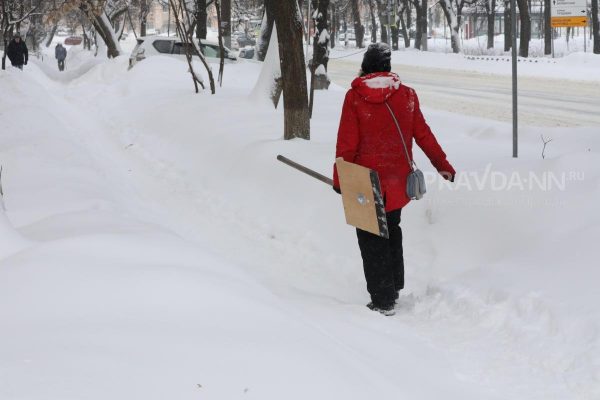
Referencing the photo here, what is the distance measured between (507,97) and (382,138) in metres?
15.9

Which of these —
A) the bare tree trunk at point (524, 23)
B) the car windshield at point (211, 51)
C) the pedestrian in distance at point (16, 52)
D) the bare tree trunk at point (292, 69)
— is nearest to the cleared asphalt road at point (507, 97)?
the car windshield at point (211, 51)

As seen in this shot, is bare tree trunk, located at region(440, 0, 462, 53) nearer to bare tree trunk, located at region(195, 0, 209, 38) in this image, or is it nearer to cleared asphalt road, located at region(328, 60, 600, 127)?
cleared asphalt road, located at region(328, 60, 600, 127)

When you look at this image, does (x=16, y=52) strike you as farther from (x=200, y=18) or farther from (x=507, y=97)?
(x=507, y=97)

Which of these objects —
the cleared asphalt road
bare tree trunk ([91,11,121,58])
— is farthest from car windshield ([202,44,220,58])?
bare tree trunk ([91,11,121,58])

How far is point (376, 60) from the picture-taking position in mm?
5129

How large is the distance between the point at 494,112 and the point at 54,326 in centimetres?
1487

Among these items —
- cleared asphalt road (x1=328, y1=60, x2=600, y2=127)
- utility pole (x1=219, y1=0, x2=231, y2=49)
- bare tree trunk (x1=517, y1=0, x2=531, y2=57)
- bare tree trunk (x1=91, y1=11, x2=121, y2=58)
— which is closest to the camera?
cleared asphalt road (x1=328, y1=60, x2=600, y2=127)

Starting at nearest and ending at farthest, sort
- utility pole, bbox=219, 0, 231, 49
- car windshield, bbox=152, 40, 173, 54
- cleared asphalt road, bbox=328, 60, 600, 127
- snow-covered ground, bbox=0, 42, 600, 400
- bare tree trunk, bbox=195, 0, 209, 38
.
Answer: snow-covered ground, bbox=0, 42, 600, 400, cleared asphalt road, bbox=328, 60, 600, 127, car windshield, bbox=152, 40, 173, 54, bare tree trunk, bbox=195, 0, 209, 38, utility pole, bbox=219, 0, 231, 49

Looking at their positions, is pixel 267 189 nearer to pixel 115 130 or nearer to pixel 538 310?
pixel 538 310

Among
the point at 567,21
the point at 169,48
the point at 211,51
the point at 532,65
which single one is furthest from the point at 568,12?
the point at 169,48

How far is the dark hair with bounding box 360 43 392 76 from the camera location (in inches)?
202

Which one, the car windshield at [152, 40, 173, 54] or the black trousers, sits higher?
the car windshield at [152, 40, 173, 54]

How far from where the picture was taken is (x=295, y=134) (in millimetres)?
10555

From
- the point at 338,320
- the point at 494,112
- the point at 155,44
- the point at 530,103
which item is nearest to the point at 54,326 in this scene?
the point at 338,320
